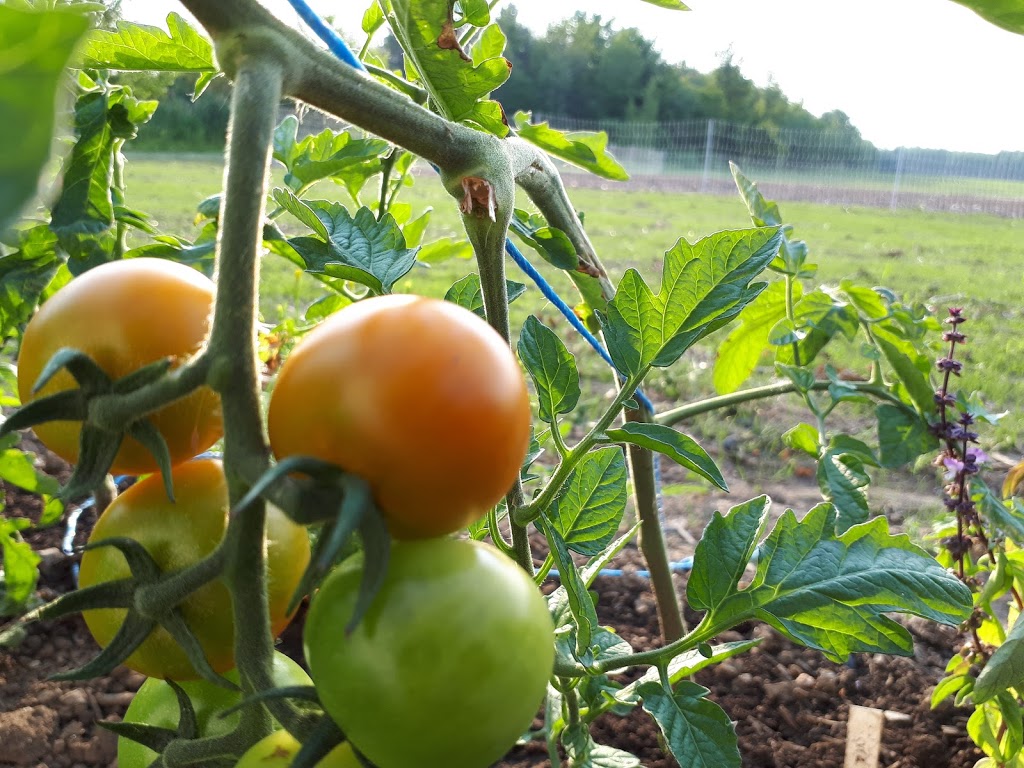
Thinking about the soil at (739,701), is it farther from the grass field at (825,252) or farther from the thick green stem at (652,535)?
the grass field at (825,252)

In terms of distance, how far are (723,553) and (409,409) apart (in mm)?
381

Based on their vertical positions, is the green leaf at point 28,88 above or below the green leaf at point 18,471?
above

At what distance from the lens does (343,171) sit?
88cm

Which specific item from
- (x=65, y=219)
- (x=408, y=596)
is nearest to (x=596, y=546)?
(x=408, y=596)

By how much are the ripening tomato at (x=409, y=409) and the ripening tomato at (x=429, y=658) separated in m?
0.02

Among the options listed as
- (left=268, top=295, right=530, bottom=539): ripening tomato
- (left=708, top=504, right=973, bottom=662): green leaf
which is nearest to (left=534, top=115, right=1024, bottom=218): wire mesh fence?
(left=708, top=504, right=973, bottom=662): green leaf

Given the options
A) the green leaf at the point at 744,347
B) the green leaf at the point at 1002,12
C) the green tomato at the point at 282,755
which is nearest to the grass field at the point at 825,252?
the green leaf at the point at 744,347

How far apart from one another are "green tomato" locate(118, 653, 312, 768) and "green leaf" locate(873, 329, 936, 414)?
89 cm

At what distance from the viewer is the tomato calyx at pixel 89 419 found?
0.35 meters

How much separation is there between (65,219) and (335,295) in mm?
284

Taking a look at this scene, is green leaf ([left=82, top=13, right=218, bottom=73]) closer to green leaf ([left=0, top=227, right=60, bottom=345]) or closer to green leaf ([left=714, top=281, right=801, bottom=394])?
green leaf ([left=0, top=227, right=60, bottom=345])

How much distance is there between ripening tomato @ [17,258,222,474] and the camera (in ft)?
1.32

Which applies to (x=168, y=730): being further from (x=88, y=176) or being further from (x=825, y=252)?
(x=825, y=252)

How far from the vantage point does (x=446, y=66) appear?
0.58 m
